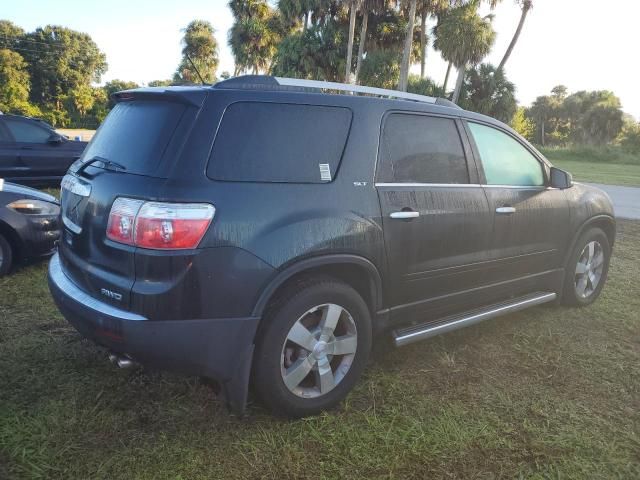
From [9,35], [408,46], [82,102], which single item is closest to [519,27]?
[408,46]

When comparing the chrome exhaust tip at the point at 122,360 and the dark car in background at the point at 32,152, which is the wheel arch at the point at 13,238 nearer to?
the chrome exhaust tip at the point at 122,360

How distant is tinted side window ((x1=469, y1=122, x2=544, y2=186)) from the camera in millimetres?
3684

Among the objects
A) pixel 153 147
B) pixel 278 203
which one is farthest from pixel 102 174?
pixel 278 203

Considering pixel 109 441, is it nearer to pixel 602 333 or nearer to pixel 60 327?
pixel 60 327

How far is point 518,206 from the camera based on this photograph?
380 centimetres

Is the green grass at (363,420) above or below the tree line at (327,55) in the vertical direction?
below

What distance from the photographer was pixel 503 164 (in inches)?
151

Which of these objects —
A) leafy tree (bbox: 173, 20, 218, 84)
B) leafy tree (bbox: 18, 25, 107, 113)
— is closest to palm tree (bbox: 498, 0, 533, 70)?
leafy tree (bbox: 173, 20, 218, 84)

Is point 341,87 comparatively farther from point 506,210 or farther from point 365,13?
point 365,13

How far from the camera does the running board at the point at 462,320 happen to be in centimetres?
318

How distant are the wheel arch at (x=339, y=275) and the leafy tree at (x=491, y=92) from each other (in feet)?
106

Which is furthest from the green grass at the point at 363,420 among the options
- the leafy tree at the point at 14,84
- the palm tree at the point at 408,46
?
the leafy tree at the point at 14,84

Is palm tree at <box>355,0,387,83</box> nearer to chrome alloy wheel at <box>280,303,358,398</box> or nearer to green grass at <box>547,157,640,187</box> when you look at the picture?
green grass at <box>547,157,640,187</box>

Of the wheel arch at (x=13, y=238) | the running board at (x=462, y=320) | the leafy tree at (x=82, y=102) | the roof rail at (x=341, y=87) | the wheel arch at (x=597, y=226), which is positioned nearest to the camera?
the roof rail at (x=341, y=87)
